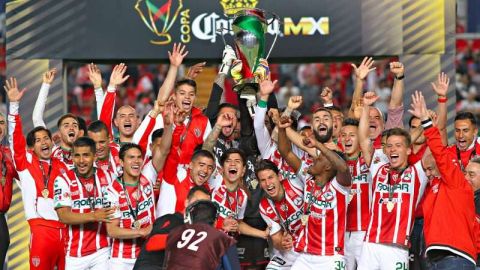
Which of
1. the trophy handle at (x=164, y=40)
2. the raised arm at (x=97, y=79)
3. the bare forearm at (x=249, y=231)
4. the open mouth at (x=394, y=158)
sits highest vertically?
the trophy handle at (x=164, y=40)

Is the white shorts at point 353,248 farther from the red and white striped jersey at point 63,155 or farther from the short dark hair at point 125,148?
the red and white striped jersey at point 63,155

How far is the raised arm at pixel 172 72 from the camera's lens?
1320 centimetres

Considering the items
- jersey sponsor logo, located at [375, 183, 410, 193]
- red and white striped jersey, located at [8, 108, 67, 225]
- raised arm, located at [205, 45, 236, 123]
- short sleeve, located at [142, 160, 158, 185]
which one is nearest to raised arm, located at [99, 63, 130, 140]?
red and white striped jersey, located at [8, 108, 67, 225]

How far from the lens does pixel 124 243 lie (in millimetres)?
12320

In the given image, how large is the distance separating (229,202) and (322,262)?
1114mm

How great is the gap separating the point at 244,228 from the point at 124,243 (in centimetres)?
121

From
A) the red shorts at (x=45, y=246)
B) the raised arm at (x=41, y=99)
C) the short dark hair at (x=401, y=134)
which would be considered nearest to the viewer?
the short dark hair at (x=401, y=134)

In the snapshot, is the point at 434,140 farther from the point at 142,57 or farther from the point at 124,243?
the point at 142,57

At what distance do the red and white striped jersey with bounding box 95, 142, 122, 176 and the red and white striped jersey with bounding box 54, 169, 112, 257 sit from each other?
0.76ft

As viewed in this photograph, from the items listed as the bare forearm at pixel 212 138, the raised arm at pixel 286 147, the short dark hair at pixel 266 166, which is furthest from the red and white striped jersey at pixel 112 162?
the raised arm at pixel 286 147

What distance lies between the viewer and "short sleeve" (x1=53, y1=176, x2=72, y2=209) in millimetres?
12312

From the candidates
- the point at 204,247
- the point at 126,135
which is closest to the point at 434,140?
the point at 204,247

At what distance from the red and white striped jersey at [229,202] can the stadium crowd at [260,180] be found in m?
0.01

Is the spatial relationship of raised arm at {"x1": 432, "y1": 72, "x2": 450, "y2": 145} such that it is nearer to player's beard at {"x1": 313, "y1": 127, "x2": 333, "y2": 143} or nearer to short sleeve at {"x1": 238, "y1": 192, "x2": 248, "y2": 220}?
player's beard at {"x1": 313, "y1": 127, "x2": 333, "y2": 143}
